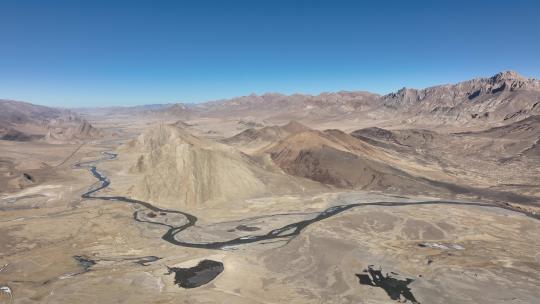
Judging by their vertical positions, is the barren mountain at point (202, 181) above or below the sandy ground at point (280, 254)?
above

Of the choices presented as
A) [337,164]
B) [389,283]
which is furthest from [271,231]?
[337,164]

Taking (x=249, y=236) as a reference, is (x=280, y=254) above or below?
above

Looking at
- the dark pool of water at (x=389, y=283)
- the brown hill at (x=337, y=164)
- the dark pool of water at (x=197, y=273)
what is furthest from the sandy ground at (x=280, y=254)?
the brown hill at (x=337, y=164)

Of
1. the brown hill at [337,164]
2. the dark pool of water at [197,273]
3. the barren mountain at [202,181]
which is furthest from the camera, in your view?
the brown hill at [337,164]

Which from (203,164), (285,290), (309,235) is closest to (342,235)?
(309,235)

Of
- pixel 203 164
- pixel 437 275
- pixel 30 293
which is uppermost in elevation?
pixel 203 164

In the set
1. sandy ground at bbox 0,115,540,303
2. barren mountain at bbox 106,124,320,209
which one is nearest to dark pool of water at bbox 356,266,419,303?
sandy ground at bbox 0,115,540,303

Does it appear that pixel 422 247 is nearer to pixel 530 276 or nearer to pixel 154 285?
pixel 530 276

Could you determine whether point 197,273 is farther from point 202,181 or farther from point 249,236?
point 202,181

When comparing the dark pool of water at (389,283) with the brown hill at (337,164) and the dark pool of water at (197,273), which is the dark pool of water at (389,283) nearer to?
the dark pool of water at (197,273)

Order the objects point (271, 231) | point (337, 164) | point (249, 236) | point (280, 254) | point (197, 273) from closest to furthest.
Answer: point (197, 273), point (280, 254), point (249, 236), point (271, 231), point (337, 164)

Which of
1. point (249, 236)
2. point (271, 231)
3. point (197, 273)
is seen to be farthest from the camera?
point (271, 231)
